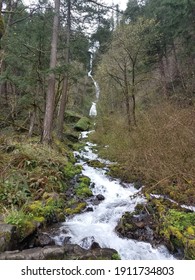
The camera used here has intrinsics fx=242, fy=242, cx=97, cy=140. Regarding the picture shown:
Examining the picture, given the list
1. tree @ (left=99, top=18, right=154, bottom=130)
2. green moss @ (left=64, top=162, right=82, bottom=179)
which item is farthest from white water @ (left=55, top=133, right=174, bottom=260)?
tree @ (left=99, top=18, right=154, bottom=130)

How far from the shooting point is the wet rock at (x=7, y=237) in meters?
4.38

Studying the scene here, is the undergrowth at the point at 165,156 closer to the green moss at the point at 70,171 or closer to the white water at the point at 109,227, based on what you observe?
the white water at the point at 109,227

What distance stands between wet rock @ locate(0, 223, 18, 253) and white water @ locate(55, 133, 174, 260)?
37.8 inches

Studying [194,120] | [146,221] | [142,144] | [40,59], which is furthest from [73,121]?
[146,221]

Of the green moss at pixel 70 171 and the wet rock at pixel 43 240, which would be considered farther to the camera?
the green moss at pixel 70 171

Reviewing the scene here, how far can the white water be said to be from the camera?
16.3 feet

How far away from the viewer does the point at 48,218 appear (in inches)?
229

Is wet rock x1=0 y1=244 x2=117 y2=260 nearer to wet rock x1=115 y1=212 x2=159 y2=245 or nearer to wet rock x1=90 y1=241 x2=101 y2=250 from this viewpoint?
wet rock x1=90 y1=241 x2=101 y2=250

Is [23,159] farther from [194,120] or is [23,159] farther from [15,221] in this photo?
[194,120]

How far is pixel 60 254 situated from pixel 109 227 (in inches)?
69.9

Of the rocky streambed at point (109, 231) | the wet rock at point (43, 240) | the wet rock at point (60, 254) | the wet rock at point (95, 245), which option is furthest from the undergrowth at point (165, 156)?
the wet rock at point (43, 240)

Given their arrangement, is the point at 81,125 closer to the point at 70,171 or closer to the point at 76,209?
the point at 70,171

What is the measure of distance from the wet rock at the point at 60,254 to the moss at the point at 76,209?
65.4 inches

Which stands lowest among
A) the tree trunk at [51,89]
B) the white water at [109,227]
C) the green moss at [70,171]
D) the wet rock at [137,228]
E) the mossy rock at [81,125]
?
the white water at [109,227]
